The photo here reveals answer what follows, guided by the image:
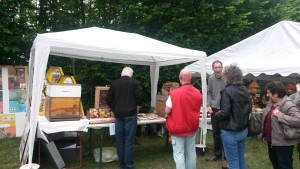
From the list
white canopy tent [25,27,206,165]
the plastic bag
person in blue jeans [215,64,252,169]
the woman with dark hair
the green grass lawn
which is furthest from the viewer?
the plastic bag

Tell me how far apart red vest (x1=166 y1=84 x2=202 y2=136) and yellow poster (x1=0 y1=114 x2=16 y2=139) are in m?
4.31

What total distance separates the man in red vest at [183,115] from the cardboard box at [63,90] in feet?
4.98

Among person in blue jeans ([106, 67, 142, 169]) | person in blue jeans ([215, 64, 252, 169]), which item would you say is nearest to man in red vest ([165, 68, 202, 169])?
person in blue jeans ([215, 64, 252, 169])

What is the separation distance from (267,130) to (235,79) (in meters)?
0.68

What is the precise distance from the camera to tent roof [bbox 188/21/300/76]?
4.81m

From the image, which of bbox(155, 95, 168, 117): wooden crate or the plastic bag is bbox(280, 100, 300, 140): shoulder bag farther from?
the plastic bag

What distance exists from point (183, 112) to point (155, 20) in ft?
17.5

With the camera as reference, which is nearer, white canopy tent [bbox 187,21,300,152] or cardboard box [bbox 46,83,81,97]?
cardboard box [bbox 46,83,81,97]

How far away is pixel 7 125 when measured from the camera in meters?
5.96

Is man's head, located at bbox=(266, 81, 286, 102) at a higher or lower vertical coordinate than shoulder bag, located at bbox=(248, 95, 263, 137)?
higher

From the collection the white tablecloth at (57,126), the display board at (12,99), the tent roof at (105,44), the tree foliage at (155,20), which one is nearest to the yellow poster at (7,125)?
the display board at (12,99)

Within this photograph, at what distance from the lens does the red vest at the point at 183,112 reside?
10.4 feet

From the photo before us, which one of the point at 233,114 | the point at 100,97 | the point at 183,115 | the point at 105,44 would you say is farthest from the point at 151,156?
the point at 233,114

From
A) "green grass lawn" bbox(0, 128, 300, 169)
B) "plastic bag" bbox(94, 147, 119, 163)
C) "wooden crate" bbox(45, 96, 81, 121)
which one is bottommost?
"green grass lawn" bbox(0, 128, 300, 169)
